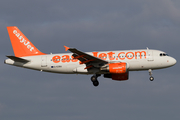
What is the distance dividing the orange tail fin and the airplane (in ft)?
0.57

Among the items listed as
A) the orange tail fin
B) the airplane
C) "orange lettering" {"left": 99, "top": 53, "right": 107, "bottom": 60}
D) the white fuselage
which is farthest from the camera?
the orange tail fin

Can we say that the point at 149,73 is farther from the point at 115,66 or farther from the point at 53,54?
the point at 53,54

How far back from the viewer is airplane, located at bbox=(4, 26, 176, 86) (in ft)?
163

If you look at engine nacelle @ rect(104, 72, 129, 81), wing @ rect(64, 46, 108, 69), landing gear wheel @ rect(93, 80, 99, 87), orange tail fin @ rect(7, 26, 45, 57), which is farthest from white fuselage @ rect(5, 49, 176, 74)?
engine nacelle @ rect(104, 72, 129, 81)

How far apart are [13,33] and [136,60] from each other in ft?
69.5

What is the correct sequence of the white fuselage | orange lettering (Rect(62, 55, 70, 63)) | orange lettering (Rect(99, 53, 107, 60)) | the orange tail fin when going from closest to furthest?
1. the white fuselage
2. orange lettering (Rect(99, 53, 107, 60))
3. orange lettering (Rect(62, 55, 70, 63))
4. the orange tail fin

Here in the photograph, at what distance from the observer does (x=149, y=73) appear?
51.0 meters

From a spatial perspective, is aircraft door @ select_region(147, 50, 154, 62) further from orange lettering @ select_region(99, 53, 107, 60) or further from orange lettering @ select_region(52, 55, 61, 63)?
orange lettering @ select_region(52, 55, 61, 63)

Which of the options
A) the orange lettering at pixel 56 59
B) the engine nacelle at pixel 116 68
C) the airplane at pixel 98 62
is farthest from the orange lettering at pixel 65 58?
the engine nacelle at pixel 116 68

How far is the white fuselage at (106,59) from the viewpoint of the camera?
1970 inches

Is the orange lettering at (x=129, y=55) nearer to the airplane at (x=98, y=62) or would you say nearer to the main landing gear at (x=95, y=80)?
the airplane at (x=98, y=62)

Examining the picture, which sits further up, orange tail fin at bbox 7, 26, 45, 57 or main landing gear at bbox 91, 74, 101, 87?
orange tail fin at bbox 7, 26, 45, 57

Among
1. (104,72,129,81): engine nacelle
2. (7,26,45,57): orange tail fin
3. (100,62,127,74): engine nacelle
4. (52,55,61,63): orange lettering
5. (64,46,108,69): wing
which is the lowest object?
(104,72,129,81): engine nacelle

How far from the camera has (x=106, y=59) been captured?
167 feet
